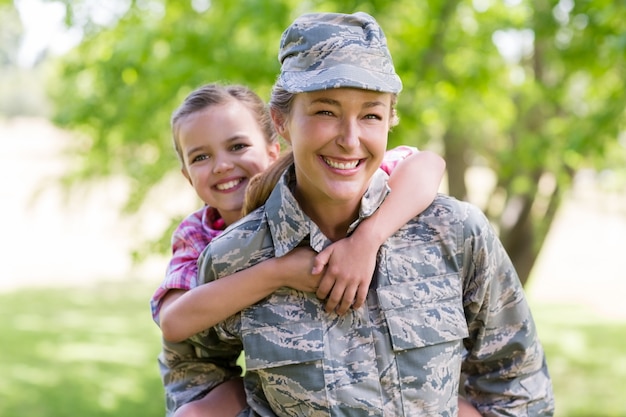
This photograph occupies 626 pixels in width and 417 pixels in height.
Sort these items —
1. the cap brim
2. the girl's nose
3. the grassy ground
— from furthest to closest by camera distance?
1. the grassy ground
2. the girl's nose
3. the cap brim

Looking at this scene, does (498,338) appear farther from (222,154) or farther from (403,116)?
(403,116)

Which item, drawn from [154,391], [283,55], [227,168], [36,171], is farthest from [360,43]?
[36,171]

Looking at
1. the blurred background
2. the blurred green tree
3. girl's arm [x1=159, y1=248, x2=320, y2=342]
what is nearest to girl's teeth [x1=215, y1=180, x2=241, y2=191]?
girl's arm [x1=159, y1=248, x2=320, y2=342]

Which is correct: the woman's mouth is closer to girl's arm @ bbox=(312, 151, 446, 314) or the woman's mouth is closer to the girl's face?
girl's arm @ bbox=(312, 151, 446, 314)

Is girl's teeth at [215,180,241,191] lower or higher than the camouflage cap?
lower

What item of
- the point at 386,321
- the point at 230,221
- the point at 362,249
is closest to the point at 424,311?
the point at 386,321

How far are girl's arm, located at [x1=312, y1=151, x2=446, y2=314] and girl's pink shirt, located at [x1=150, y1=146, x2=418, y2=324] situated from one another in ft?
0.65

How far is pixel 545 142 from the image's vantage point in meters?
6.84

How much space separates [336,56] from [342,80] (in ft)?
0.31

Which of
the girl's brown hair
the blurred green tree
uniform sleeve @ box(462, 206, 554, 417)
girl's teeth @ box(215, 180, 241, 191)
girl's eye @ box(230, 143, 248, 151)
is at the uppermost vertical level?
the blurred green tree

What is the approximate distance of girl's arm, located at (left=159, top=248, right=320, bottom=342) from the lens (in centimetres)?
228

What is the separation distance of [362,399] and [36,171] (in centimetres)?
2155

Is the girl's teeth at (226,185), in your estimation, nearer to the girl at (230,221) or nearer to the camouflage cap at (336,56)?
the girl at (230,221)

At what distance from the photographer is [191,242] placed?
8.94 ft
